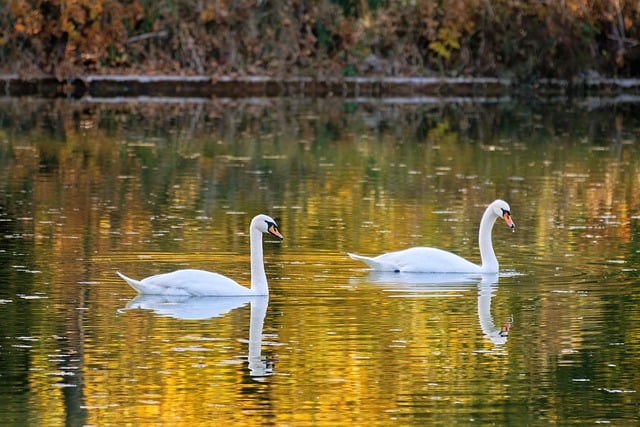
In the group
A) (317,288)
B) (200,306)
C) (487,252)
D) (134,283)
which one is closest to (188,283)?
(200,306)

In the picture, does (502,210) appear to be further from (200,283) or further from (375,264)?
(200,283)

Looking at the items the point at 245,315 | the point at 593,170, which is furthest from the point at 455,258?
the point at 593,170

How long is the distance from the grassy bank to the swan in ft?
103

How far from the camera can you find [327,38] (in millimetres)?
47375

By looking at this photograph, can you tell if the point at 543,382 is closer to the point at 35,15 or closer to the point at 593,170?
the point at 593,170

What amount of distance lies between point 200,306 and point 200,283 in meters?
0.22

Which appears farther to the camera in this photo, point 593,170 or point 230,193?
point 593,170

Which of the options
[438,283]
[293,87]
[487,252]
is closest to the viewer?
[438,283]

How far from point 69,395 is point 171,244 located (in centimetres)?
682

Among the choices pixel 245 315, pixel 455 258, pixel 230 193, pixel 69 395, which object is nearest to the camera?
pixel 69 395

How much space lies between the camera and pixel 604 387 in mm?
10945

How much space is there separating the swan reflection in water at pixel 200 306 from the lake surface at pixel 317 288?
39 millimetres

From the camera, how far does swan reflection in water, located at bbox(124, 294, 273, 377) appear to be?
13562 millimetres

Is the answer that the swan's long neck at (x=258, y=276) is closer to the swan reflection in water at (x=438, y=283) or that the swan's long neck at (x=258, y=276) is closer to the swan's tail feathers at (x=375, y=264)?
the swan reflection in water at (x=438, y=283)
